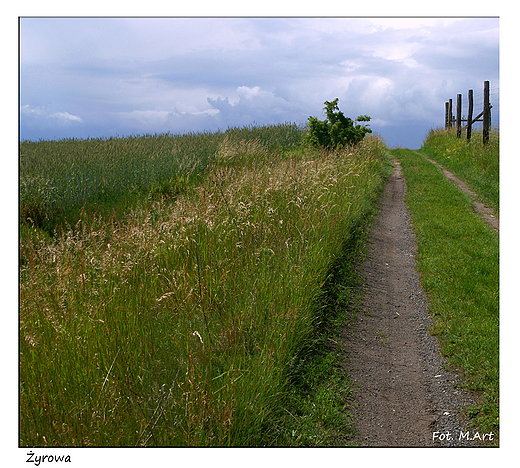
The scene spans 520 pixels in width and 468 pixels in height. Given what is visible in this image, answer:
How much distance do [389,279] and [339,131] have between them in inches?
415

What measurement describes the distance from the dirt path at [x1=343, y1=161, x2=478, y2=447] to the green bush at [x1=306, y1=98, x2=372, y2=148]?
9829 mm

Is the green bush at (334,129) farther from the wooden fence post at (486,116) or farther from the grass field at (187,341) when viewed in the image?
the grass field at (187,341)

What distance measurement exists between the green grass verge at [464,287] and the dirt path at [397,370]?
0.17 m

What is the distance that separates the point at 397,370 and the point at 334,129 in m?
12.7

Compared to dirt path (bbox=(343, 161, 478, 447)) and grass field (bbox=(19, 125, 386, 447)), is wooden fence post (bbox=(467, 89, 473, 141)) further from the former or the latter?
grass field (bbox=(19, 125, 386, 447))

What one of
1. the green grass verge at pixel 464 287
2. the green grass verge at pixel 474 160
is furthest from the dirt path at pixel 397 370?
the green grass verge at pixel 474 160

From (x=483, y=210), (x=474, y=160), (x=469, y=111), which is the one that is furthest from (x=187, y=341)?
(x=469, y=111)

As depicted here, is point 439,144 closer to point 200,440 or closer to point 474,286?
point 474,286

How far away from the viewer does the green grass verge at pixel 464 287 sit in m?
3.73

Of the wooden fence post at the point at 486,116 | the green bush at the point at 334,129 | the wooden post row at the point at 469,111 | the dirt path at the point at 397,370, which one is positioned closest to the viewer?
the dirt path at the point at 397,370

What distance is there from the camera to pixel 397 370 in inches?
158

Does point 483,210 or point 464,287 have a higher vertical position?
point 483,210

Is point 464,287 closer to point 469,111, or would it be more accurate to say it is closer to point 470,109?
point 469,111

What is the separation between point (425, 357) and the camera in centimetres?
418
